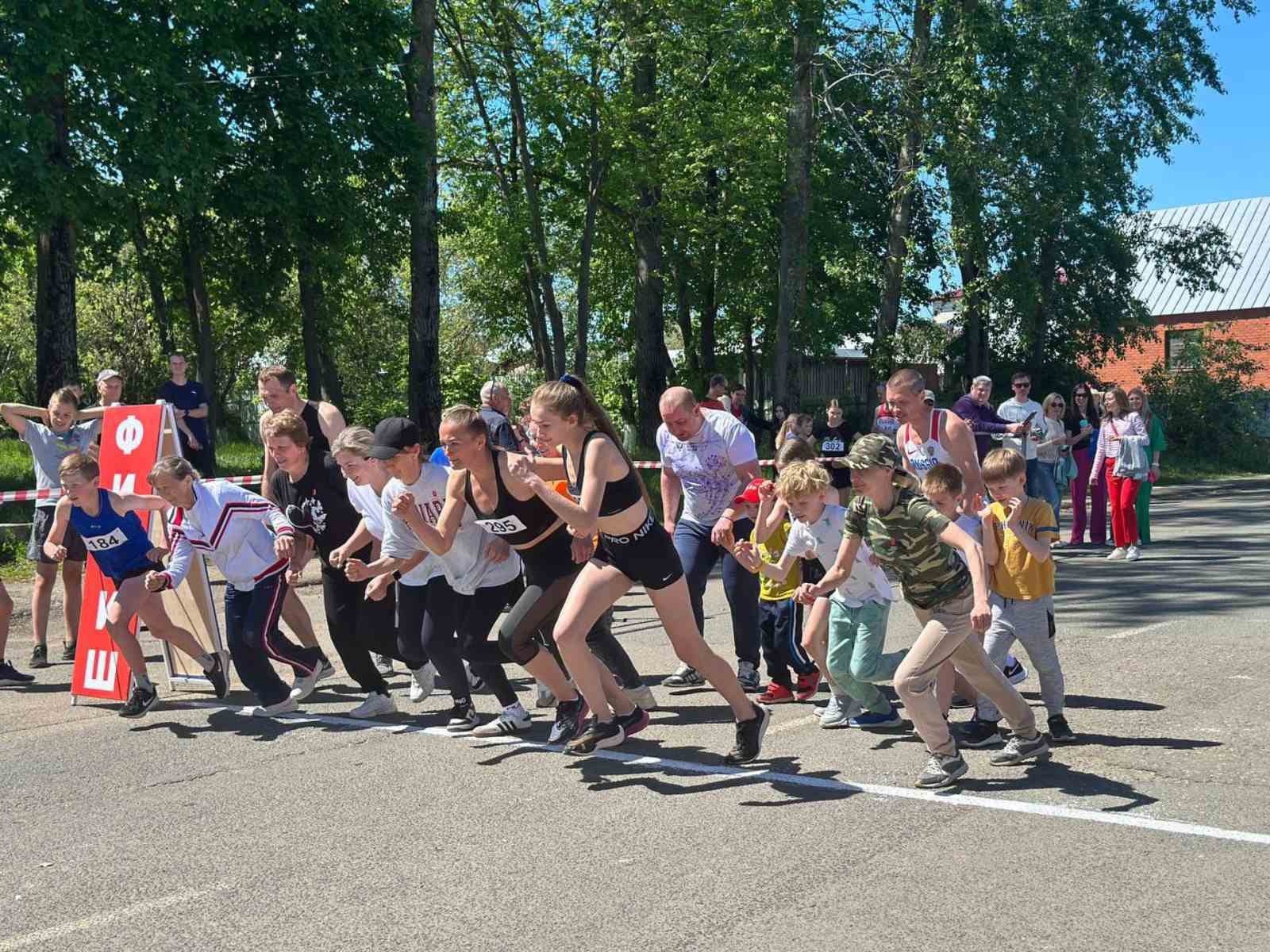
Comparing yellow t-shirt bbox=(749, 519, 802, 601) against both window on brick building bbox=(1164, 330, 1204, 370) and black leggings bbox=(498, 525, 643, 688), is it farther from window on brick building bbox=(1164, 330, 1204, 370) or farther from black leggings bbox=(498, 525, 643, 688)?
window on brick building bbox=(1164, 330, 1204, 370)

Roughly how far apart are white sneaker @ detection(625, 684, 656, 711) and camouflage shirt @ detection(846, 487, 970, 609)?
79.1 inches

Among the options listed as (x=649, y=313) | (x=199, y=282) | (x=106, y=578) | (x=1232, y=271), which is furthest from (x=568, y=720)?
(x=1232, y=271)

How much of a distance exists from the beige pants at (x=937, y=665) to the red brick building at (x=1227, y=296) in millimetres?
46048

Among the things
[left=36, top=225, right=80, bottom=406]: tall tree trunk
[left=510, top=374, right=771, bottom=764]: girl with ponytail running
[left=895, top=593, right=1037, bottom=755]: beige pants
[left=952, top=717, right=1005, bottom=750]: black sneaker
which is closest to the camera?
[left=895, top=593, right=1037, bottom=755]: beige pants

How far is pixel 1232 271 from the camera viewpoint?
53594 mm

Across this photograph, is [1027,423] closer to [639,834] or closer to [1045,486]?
[1045,486]

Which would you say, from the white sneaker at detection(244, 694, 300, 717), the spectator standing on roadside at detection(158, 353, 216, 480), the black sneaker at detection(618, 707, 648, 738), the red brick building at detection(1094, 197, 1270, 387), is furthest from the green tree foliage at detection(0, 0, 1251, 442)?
the red brick building at detection(1094, 197, 1270, 387)

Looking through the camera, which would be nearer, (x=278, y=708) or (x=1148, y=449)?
(x=278, y=708)

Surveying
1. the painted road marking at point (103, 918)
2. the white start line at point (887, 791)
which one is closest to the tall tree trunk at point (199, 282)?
the white start line at point (887, 791)

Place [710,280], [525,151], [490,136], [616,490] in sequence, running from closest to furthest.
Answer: [616,490], [525,151], [490,136], [710,280]

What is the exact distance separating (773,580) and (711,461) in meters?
0.81

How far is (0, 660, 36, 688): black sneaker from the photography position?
946cm

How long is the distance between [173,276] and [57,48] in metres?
15.1

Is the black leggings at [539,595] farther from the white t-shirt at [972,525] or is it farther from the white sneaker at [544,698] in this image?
the white t-shirt at [972,525]
